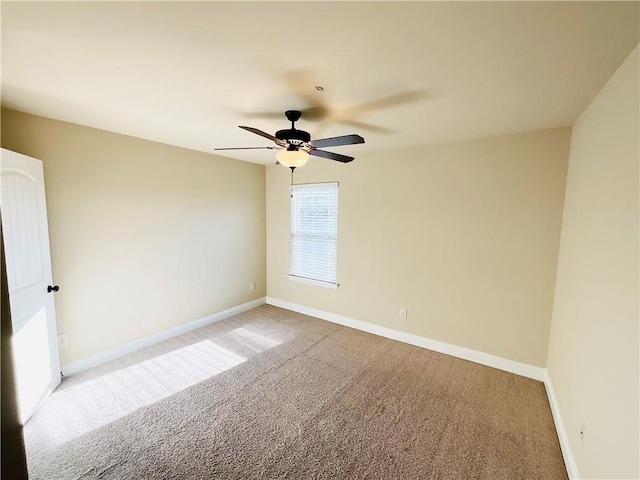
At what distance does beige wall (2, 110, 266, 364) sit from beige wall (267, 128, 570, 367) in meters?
1.45

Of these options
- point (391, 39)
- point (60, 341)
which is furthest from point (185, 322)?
point (391, 39)

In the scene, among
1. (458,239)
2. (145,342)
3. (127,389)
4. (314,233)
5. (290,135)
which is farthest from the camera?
(314,233)

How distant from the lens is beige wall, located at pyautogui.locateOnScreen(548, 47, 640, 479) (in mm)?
1209

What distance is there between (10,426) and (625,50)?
8.99 ft

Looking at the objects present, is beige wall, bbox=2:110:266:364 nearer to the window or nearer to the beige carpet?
the beige carpet

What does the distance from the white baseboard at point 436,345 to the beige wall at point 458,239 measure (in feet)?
0.22

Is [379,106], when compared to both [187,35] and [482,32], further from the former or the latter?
[187,35]

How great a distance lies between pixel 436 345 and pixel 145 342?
342 cm

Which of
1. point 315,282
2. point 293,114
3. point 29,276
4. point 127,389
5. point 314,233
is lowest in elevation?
point 127,389

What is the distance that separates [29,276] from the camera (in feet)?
7.06

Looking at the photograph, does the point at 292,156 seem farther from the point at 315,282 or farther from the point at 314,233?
the point at 315,282

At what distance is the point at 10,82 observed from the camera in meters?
1.76

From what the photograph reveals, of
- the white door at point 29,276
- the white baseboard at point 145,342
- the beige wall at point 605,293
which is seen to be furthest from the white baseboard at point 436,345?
the white door at point 29,276

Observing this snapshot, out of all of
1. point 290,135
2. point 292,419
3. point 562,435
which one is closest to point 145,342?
point 292,419
